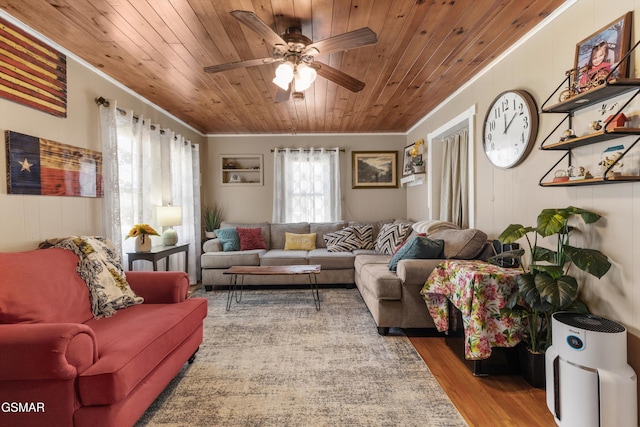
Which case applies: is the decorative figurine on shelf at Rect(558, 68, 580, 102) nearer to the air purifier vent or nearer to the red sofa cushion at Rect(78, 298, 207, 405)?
the air purifier vent

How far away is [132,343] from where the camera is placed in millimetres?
1607

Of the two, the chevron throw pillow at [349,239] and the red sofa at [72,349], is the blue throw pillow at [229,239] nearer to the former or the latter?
the chevron throw pillow at [349,239]

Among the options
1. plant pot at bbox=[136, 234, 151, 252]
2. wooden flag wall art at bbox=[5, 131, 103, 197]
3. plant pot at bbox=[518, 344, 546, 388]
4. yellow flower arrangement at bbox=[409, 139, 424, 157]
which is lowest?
→ plant pot at bbox=[518, 344, 546, 388]

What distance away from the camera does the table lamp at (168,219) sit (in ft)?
12.3

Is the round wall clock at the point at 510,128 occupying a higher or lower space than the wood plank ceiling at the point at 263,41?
lower

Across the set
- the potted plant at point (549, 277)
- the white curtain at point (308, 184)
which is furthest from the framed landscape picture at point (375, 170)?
the potted plant at point (549, 277)

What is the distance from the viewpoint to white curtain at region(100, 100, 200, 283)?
118 inches

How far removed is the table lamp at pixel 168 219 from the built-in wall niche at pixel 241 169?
1.78 meters

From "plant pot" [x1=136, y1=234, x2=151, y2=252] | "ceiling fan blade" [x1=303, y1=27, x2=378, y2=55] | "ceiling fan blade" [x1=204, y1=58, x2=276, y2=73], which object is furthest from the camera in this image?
"plant pot" [x1=136, y1=234, x2=151, y2=252]

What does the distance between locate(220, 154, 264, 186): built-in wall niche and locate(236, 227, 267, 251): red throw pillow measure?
1.03 m

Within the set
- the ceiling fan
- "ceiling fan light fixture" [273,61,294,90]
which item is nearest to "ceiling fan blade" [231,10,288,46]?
the ceiling fan

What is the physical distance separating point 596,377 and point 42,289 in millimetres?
2914

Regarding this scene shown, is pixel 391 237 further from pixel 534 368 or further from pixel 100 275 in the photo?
pixel 100 275

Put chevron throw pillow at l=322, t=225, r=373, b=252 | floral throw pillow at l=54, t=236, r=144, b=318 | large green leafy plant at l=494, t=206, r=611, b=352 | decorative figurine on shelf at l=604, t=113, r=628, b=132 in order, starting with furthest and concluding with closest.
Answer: chevron throw pillow at l=322, t=225, r=373, b=252 < floral throw pillow at l=54, t=236, r=144, b=318 < large green leafy plant at l=494, t=206, r=611, b=352 < decorative figurine on shelf at l=604, t=113, r=628, b=132
